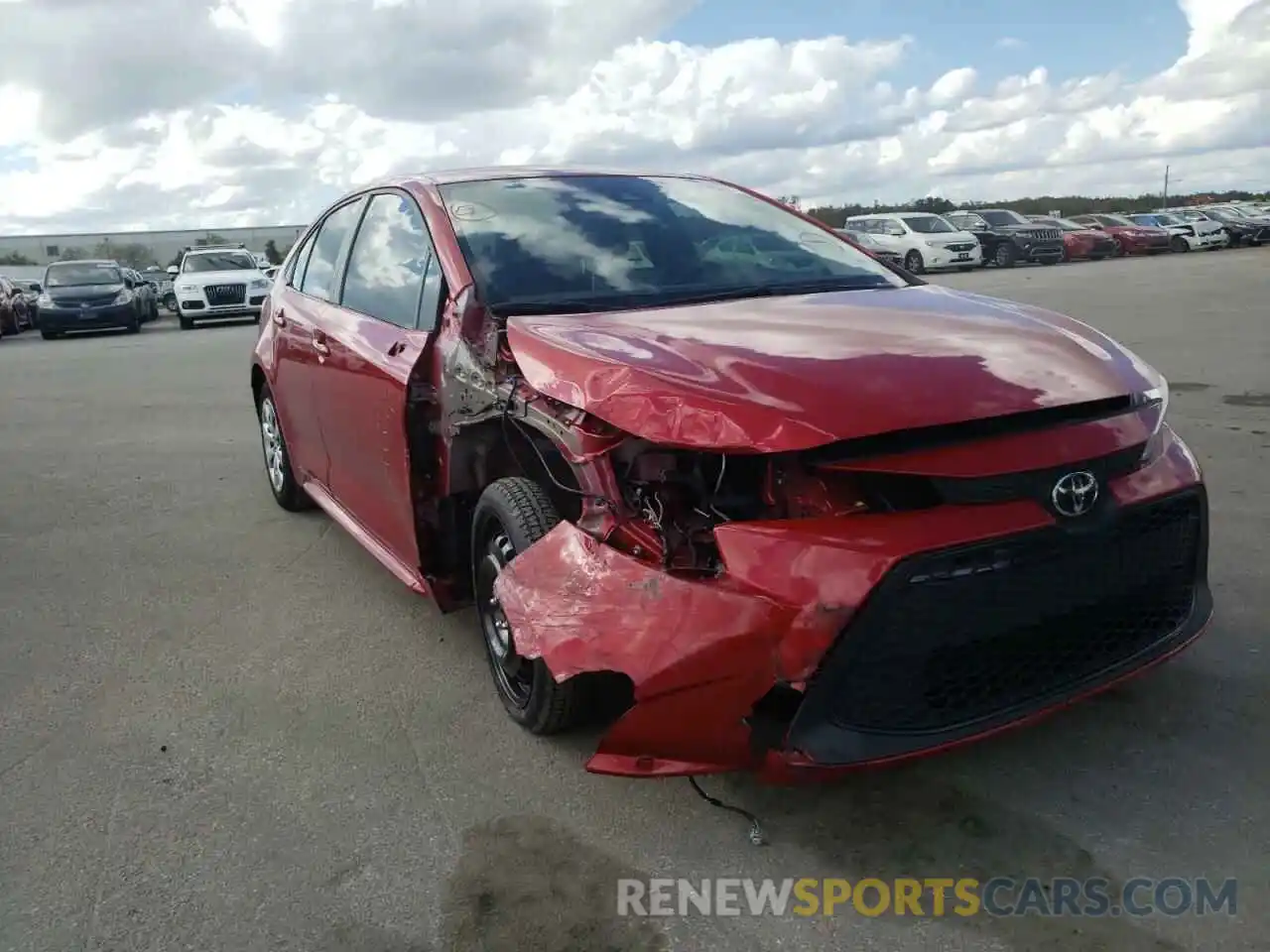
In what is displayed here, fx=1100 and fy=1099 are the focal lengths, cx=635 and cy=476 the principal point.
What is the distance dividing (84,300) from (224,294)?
2563 mm

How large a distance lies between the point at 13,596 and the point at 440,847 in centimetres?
311

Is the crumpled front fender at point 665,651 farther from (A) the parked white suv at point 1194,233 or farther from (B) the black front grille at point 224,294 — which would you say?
(A) the parked white suv at point 1194,233

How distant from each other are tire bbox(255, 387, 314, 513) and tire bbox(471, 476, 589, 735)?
256 centimetres

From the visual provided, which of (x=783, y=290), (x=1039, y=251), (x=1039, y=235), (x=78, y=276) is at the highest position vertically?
(x=783, y=290)

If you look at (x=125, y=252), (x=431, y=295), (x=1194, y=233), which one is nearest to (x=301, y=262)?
(x=431, y=295)

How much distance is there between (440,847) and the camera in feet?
9.18

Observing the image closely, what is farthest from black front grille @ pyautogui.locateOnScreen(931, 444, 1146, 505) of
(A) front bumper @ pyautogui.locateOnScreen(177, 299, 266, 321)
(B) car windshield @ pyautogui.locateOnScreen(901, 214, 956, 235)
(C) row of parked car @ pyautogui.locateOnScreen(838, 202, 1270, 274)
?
(B) car windshield @ pyautogui.locateOnScreen(901, 214, 956, 235)

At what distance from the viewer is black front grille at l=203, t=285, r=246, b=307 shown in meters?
21.1

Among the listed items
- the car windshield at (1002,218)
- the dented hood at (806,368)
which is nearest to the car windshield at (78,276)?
the dented hood at (806,368)

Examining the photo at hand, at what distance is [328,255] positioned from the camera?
5.05 meters

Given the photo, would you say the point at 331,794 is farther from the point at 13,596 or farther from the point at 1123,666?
the point at 13,596

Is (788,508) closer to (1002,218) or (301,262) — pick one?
(301,262)

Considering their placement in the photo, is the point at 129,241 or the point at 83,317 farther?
the point at 129,241

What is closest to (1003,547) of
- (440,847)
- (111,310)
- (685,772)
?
(685,772)
